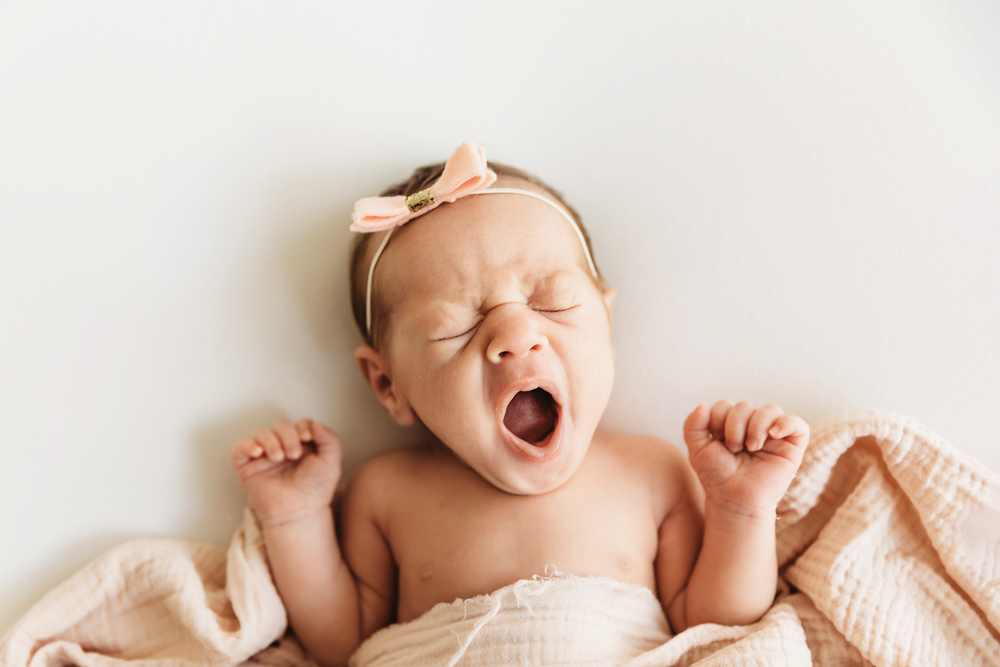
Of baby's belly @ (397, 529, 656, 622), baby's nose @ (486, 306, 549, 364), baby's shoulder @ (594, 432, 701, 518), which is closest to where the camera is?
baby's nose @ (486, 306, 549, 364)

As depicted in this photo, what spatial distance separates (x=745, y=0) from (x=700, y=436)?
771 millimetres

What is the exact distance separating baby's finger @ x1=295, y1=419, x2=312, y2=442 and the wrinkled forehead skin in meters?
0.23

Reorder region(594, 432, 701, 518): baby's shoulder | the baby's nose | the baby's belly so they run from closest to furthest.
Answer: the baby's nose < the baby's belly < region(594, 432, 701, 518): baby's shoulder

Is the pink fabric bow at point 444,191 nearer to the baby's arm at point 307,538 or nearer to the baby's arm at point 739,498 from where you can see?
the baby's arm at point 307,538

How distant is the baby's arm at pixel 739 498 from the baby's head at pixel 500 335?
0.19 metres

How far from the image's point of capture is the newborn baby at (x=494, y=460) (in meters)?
1.04

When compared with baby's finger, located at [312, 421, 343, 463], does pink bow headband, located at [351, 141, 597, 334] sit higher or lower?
higher

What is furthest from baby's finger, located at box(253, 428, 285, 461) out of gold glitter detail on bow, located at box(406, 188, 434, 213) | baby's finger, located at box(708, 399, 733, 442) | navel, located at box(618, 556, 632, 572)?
baby's finger, located at box(708, 399, 733, 442)

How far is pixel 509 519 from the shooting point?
111 cm

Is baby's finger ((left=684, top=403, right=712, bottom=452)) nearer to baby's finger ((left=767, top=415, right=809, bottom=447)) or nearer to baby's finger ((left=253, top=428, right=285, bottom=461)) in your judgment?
baby's finger ((left=767, top=415, right=809, bottom=447))

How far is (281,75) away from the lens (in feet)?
4.06

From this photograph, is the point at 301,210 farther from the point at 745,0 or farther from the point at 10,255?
the point at 745,0

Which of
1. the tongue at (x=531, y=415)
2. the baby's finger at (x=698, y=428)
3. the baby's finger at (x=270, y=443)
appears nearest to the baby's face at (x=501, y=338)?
the tongue at (x=531, y=415)

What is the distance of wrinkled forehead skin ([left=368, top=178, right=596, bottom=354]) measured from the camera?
1.06 m
